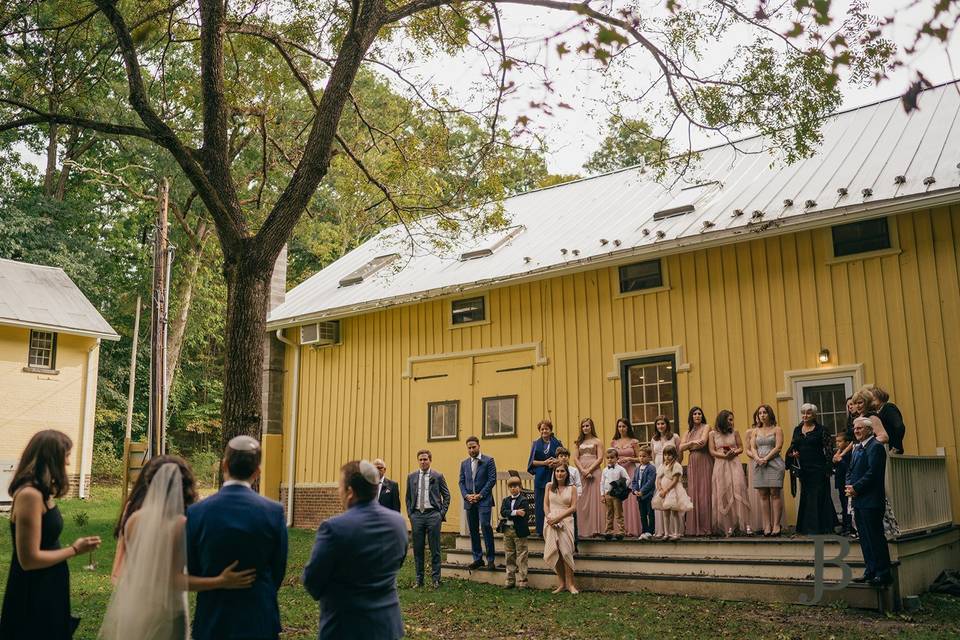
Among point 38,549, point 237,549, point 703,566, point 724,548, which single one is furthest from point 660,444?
point 38,549

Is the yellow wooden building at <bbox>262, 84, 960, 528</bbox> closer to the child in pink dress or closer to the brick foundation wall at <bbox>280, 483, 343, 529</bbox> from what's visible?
the brick foundation wall at <bbox>280, 483, 343, 529</bbox>

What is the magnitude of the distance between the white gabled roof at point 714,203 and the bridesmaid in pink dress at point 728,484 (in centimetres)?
301

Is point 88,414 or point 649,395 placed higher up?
point 88,414

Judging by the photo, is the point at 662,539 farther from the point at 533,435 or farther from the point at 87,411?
the point at 87,411

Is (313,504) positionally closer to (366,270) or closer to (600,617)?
(366,270)

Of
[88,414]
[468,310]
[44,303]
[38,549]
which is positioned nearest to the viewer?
[38,549]

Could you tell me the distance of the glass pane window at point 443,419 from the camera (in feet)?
56.4

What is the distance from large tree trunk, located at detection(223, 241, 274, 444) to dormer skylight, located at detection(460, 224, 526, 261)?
900cm

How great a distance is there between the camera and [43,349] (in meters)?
24.8

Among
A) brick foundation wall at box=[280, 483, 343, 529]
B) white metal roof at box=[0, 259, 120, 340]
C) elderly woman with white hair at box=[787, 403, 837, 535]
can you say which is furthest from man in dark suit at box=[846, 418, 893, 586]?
white metal roof at box=[0, 259, 120, 340]

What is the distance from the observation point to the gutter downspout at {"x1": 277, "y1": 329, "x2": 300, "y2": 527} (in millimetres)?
19734

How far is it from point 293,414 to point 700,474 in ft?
35.4

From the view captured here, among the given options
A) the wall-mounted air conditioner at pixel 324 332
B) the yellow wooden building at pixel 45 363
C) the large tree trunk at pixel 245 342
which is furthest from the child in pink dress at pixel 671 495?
the yellow wooden building at pixel 45 363

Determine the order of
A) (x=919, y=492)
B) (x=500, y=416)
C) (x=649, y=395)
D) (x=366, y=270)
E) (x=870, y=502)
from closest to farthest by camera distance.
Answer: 1. (x=870, y=502)
2. (x=919, y=492)
3. (x=649, y=395)
4. (x=500, y=416)
5. (x=366, y=270)
